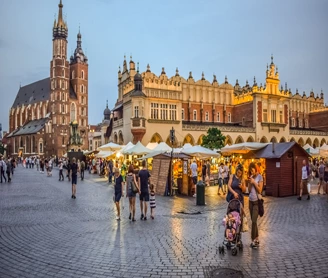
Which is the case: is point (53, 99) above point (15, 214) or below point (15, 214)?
above

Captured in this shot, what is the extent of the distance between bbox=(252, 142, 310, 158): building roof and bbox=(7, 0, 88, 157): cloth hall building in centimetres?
7729

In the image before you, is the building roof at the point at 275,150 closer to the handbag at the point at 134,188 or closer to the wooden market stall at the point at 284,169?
the wooden market stall at the point at 284,169

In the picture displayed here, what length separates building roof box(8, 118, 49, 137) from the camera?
322 ft

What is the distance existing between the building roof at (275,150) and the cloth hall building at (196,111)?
23.5m

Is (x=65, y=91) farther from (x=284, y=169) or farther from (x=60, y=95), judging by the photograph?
(x=284, y=169)

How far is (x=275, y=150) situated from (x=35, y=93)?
110m

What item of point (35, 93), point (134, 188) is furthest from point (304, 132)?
point (35, 93)

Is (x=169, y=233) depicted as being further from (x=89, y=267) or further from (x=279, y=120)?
(x=279, y=120)

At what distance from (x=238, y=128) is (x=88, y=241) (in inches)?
1743

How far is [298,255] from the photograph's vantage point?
724cm

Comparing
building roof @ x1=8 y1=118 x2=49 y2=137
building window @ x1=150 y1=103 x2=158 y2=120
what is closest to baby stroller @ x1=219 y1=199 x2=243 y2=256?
building window @ x1=150 y1=103 x2=158 y2=120

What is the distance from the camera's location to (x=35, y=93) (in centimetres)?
11456

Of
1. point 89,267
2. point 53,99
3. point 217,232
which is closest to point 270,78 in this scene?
point 217,232

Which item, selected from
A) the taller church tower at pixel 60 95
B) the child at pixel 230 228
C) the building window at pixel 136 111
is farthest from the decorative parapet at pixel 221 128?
the taller church tower at pixel 60 95
